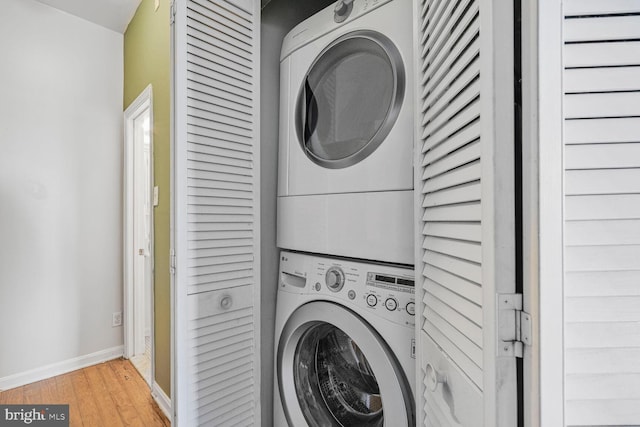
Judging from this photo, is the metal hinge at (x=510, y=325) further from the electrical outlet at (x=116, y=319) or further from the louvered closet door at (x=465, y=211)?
the electrical outlet at (x=116, y=319)

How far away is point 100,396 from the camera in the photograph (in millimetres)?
2055

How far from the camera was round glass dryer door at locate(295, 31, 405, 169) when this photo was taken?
3.20 ft

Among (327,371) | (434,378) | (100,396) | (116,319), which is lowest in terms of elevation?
(100,396)

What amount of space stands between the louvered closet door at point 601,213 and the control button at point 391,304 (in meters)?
0.50

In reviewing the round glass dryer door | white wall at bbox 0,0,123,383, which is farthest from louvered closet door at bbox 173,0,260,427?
white wall at bbox 0,0,123,383

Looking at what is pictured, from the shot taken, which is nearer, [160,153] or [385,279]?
[385,279]

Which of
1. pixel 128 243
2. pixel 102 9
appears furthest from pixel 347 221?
pixel 102 9

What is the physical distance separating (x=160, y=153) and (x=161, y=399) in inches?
60.4

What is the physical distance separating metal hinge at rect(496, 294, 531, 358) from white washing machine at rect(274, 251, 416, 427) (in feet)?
1.35

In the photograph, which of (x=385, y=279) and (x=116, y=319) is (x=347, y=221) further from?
(x=116, y=319)

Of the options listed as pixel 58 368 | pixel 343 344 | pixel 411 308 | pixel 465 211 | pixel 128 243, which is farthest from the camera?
pixel 128 243

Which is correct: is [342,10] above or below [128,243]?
above

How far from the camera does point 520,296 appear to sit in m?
0.48

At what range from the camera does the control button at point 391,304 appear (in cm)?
92
